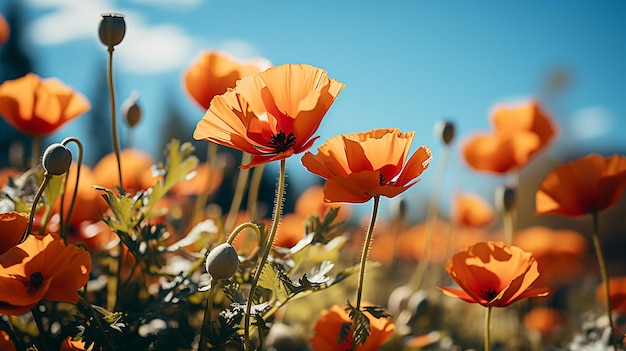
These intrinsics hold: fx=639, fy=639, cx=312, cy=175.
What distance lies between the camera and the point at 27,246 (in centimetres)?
82

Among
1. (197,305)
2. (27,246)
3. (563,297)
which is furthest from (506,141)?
(563,297)

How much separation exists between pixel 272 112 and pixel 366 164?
15 centimetres

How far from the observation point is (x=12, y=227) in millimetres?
854

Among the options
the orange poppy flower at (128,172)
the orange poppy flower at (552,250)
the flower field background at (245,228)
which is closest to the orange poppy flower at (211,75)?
the flower field background at (245,228)

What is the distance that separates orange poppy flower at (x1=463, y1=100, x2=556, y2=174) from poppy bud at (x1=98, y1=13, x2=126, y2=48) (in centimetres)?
109

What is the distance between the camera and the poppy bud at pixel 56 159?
881 millimetres

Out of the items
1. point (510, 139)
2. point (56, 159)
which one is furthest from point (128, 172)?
point (510, 139)

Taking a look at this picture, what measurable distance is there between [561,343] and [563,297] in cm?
299

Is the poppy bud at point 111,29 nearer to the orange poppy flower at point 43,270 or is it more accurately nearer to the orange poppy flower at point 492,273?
the orange poppy flower at point 43,270

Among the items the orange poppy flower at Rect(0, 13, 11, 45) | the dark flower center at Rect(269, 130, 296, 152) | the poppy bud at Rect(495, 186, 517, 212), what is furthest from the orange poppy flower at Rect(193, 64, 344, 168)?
the orange poppy flower at Rect(0, 13, 11, 45)

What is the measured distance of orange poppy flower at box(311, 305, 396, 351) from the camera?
984mm

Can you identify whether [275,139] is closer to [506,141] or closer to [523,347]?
[523,347]

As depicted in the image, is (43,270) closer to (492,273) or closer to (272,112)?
(272,112)

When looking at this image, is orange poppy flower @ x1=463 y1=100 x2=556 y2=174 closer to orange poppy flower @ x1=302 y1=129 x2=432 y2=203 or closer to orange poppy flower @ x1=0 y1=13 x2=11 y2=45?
orange poppy flower @ x1=302 y1=129 x2=432 y2=203
